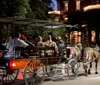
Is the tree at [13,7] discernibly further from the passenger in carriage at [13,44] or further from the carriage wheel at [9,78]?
the passenger in carriage at [13,44]

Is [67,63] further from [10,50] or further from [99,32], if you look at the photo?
[99,32]

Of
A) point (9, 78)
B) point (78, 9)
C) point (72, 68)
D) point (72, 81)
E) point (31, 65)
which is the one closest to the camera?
point (31, 65)

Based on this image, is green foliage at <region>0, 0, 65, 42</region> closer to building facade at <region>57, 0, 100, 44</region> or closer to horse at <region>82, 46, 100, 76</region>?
building facade at <region>57, 0, 100, 44</region>

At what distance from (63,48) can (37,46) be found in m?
1.99

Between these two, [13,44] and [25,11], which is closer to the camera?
[13,44]

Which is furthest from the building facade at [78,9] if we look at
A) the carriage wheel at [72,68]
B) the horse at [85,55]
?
the carriage wheel at [72,68]

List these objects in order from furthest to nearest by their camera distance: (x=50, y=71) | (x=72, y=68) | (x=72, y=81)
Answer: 1. (x=50, y=71)
2. (x=72, y=68)
3. (x=72, y=81)

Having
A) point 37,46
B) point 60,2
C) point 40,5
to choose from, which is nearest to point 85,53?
point 37,46

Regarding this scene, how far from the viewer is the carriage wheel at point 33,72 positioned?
43.7ft

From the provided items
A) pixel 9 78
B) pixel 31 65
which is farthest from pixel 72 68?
pixel 31 65

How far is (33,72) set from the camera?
13.6m

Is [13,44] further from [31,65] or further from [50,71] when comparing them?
[50,71]

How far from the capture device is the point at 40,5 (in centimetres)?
3152

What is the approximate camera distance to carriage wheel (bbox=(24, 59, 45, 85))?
13320mm
